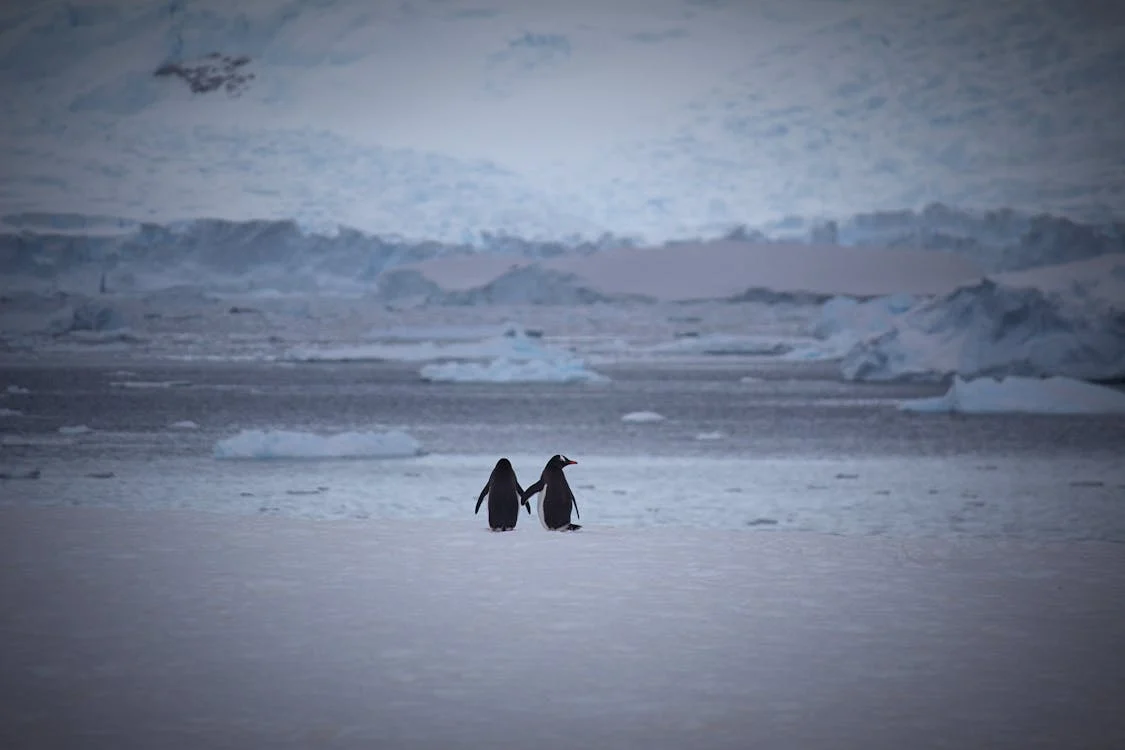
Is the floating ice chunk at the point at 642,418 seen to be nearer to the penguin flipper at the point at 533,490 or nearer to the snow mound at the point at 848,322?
the penguin flipper at the point at 533,490

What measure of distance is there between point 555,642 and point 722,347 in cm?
4277

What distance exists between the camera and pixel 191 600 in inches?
214

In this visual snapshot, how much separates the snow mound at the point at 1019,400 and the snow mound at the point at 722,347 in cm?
2291

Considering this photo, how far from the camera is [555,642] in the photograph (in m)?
4.70

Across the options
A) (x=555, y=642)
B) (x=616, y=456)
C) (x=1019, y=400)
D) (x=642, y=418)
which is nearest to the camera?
(x=555, y=642)

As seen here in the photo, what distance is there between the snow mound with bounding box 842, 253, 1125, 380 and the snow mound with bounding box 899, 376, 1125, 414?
2.92 m

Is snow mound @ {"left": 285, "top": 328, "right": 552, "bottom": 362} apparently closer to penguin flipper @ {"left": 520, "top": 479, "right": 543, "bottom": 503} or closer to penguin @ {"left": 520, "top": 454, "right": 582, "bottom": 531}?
penguin flipper @ {"left": 520, "top": 479, "right": 543, "bottom": 503}

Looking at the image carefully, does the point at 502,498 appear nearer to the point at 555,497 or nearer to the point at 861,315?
the point at 555,497

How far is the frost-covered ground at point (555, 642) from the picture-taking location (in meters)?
3.68

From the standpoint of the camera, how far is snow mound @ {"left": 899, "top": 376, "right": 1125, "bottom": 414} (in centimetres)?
2083

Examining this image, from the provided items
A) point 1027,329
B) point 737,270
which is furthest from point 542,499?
point 737,270

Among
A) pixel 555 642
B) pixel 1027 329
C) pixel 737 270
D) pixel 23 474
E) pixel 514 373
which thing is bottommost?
pixel 555 642

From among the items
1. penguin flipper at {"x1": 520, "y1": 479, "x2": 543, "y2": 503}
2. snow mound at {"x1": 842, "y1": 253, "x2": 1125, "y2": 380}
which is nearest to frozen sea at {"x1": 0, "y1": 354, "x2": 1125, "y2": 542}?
penguin flipper at {"x1": 520, "y1": 479, "x2": 543, "y2": 503}

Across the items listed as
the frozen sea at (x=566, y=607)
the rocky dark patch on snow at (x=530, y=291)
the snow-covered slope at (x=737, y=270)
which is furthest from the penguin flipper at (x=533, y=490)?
the snow-covered slope at (x=737, y=270)
